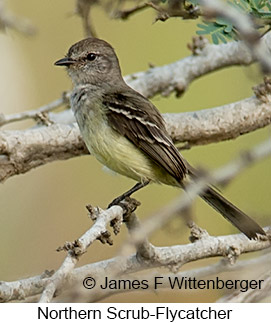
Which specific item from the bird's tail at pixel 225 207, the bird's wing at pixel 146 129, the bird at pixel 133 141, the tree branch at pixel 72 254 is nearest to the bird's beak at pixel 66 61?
the bird at pixel 133 141

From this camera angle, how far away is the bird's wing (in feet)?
11.5

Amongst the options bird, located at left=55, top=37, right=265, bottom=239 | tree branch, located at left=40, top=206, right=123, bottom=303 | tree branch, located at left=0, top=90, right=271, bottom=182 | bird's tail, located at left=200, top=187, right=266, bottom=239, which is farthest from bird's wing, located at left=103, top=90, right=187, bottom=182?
tree branch, located at left=40, top=206, right=123, bottom=303

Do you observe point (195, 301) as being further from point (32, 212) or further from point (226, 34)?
point (32, 212)

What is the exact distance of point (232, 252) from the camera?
10.1 ft

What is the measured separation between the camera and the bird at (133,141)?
350 cm

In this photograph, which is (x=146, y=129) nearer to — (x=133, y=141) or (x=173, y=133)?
(x=133, y=141)

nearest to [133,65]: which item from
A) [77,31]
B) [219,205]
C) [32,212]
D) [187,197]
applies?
[77,31]

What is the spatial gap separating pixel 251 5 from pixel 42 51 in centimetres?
327

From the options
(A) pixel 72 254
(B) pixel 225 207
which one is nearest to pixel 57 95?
(B) pixel 225 207

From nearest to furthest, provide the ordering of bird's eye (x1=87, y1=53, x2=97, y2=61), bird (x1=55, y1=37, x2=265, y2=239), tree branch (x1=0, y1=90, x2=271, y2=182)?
1. bird (x1=55, y1=37, x2=265, y2=239)
2. tree branch (x1=0, y1=90, x2=271, y2=182)
3. bird's eye (x1=87, y1=53, x2=97, y2=61)

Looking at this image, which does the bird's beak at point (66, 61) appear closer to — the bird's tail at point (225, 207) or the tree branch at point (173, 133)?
the tree branch at point (173, 133)

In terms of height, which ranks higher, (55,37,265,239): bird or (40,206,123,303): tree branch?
(55,37,265,239): bird

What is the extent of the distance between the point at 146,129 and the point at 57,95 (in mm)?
1953

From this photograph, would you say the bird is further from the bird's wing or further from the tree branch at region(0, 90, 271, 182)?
the tree branch at region(0, 90, 271, 182)
